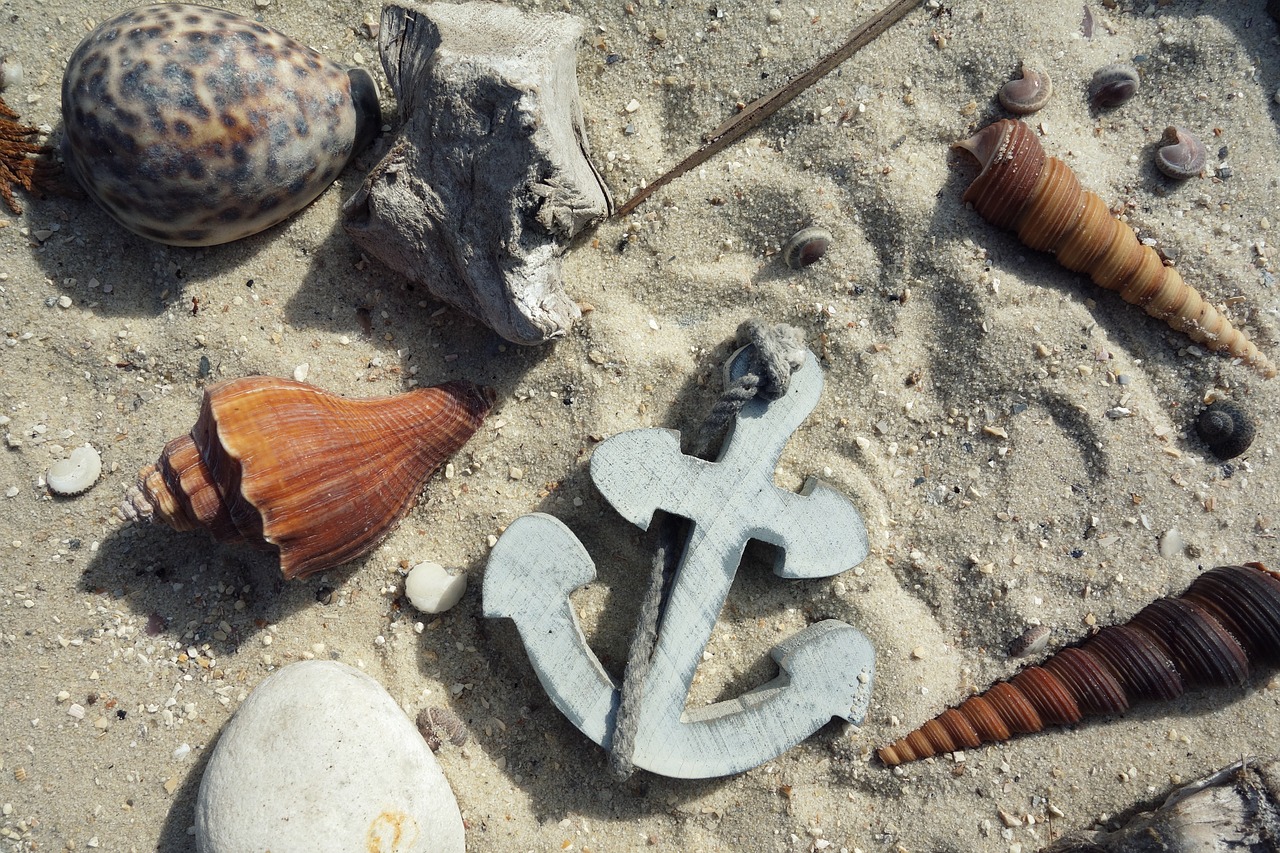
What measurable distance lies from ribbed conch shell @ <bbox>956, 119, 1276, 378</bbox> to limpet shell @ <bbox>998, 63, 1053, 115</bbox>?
0.10m

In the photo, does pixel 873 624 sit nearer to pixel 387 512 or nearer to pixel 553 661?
pixel 553 661

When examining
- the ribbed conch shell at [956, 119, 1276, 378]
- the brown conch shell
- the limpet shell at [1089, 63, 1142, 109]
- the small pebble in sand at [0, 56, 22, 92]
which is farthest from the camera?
the limpet shell at [1089, 63, 1142, 109]

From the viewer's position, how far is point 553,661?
9.19 feet

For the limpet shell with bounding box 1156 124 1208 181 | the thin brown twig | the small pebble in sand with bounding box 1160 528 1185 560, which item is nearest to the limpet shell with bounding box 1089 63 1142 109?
the limpet shell with bounding box 1156 124 1208 181

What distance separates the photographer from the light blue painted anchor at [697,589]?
9.18 ft

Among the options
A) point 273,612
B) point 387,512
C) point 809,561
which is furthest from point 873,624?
point 273,612

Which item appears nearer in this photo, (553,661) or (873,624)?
(553,661)

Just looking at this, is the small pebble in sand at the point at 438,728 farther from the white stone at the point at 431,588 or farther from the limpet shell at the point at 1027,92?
the limpet shell at the point at 1027,92

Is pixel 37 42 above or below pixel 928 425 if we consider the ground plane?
below

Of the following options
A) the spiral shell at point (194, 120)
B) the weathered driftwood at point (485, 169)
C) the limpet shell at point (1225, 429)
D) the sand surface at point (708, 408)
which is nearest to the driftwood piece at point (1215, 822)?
the sand surface at point (708, 408)

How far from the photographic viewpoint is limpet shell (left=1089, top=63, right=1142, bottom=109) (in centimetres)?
315

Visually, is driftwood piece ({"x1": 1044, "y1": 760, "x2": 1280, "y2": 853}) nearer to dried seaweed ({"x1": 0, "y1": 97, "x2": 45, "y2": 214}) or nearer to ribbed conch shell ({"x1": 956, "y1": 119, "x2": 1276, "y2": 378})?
ribbed conch shell ({"x1": 956, "y1": 119, "x2": 1276, "y2": 378})

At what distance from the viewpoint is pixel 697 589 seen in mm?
2850

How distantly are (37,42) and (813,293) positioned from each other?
10.6 feet
